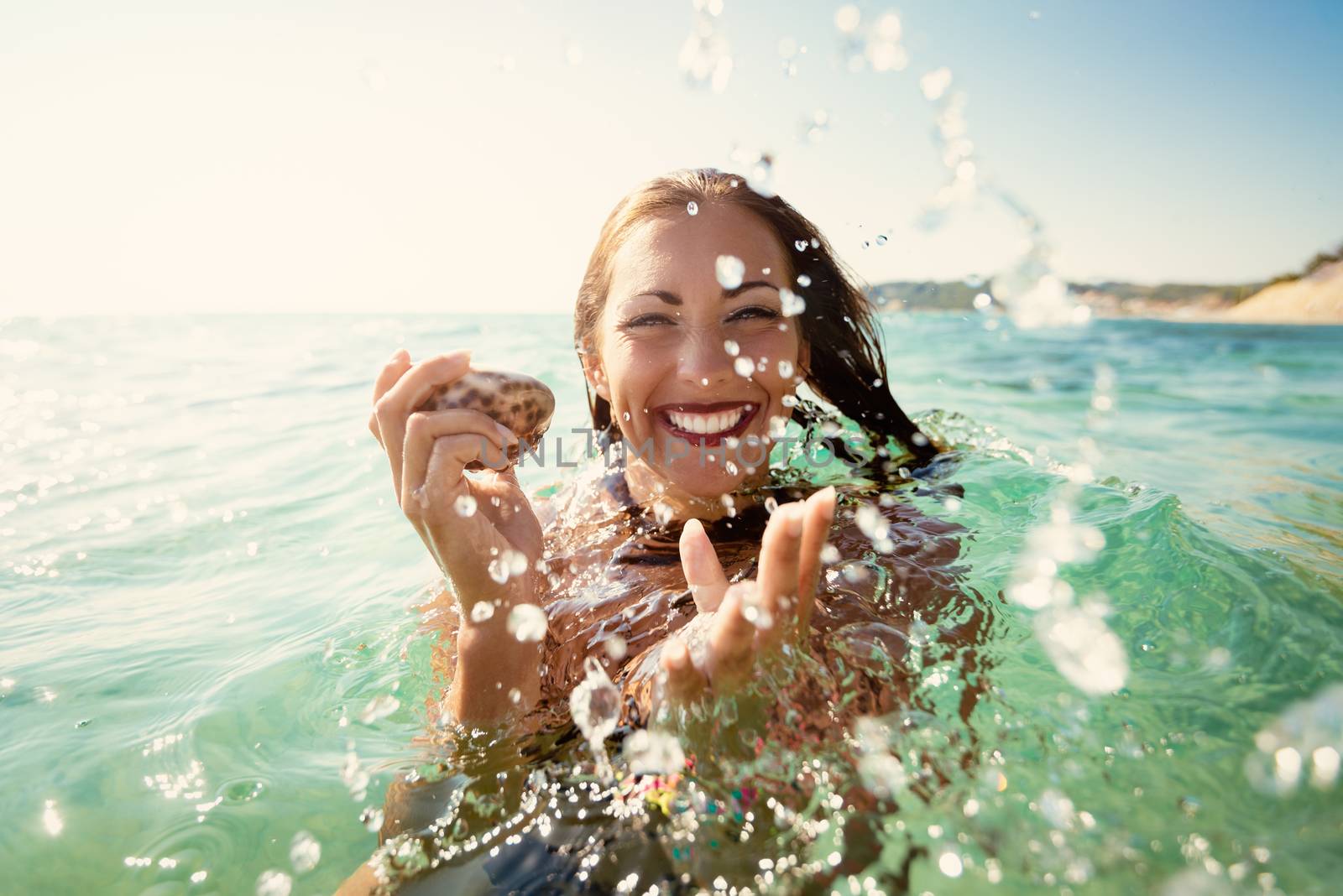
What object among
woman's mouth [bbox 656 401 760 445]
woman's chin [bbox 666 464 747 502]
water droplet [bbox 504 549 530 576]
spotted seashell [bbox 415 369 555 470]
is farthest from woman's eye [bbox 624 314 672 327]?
water droplet [bbox 504 549 530 576]

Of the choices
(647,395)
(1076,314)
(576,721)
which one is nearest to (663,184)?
(647,395)

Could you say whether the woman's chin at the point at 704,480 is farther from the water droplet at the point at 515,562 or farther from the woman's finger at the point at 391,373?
the woman's finger at the point at 391,373

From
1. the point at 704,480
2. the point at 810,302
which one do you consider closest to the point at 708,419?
the point at 704,480

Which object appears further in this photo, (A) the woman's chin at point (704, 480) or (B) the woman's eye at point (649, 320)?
(A) the woman's chin at point (704, 480)

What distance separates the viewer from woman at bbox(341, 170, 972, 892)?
155 centimetres

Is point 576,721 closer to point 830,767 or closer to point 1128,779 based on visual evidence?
point 830,767

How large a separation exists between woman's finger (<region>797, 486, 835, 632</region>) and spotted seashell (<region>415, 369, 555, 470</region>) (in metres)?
0.85

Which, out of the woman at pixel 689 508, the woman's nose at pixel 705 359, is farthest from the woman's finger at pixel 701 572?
the woman's nose at pixel 705 359

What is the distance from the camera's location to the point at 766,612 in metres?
1.40

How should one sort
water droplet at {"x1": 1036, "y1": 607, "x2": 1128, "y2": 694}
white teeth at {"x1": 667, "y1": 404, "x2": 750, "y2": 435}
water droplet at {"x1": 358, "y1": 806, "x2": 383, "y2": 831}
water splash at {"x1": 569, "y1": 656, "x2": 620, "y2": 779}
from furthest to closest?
white teeth at {"x1": 667, "y1": 404, "x2": 750, "y2": 435}
water droplet at {"x1": 1036, "y1": 607, "x2": 1128, "y2": 694}
water droplet at {"x1": 358, "y1": 806, "x2": 383, "y2": 831}
water splash at {"x1": 569, "y1": 656, "x2": 620, "y2": 779}

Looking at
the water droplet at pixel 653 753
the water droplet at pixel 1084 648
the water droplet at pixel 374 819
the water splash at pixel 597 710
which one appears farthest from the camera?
the water droplet at pixel 1084 648

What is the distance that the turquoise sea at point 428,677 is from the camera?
1503mm

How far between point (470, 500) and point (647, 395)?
108cm

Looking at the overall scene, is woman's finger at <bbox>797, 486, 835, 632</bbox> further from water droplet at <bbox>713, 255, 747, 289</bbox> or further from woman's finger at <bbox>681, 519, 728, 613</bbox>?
water droplet at <bbox>713, 255, 747, 289</bbox>
